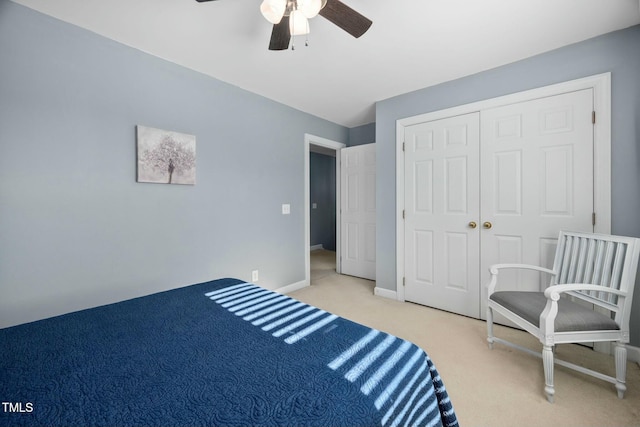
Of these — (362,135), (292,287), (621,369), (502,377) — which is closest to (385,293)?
(292,287)

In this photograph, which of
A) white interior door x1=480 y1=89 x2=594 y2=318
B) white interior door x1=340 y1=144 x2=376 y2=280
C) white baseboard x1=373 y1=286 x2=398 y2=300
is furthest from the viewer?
white interior door x1=340 y1=144 x2=376 y2=280

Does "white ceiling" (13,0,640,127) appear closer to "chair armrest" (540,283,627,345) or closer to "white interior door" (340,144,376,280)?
"white interior door" (340,144,376,280)

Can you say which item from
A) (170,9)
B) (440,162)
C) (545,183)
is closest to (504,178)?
(545,183)

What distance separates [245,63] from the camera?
94.7 inches

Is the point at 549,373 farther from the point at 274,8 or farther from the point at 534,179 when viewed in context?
the point at 274,8

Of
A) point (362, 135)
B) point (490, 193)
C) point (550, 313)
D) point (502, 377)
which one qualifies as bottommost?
point (502, 377)

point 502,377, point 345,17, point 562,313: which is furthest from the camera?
point 502,377

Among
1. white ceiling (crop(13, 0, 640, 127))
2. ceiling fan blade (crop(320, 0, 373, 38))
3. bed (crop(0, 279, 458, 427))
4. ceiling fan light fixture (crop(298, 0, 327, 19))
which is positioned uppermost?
white ceiling (crop(13, 0, 640, 127))

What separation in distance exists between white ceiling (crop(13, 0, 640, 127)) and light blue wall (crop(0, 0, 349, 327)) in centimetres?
20

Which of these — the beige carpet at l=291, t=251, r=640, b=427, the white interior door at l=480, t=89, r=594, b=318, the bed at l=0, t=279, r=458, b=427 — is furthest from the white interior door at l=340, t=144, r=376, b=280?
the bed at l=0, t=279, r=458, b=427

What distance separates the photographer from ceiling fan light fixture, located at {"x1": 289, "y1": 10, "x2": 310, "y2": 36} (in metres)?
1.52

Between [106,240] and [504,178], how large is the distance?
3462mm

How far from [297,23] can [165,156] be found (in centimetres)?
157

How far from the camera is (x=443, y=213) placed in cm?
283
